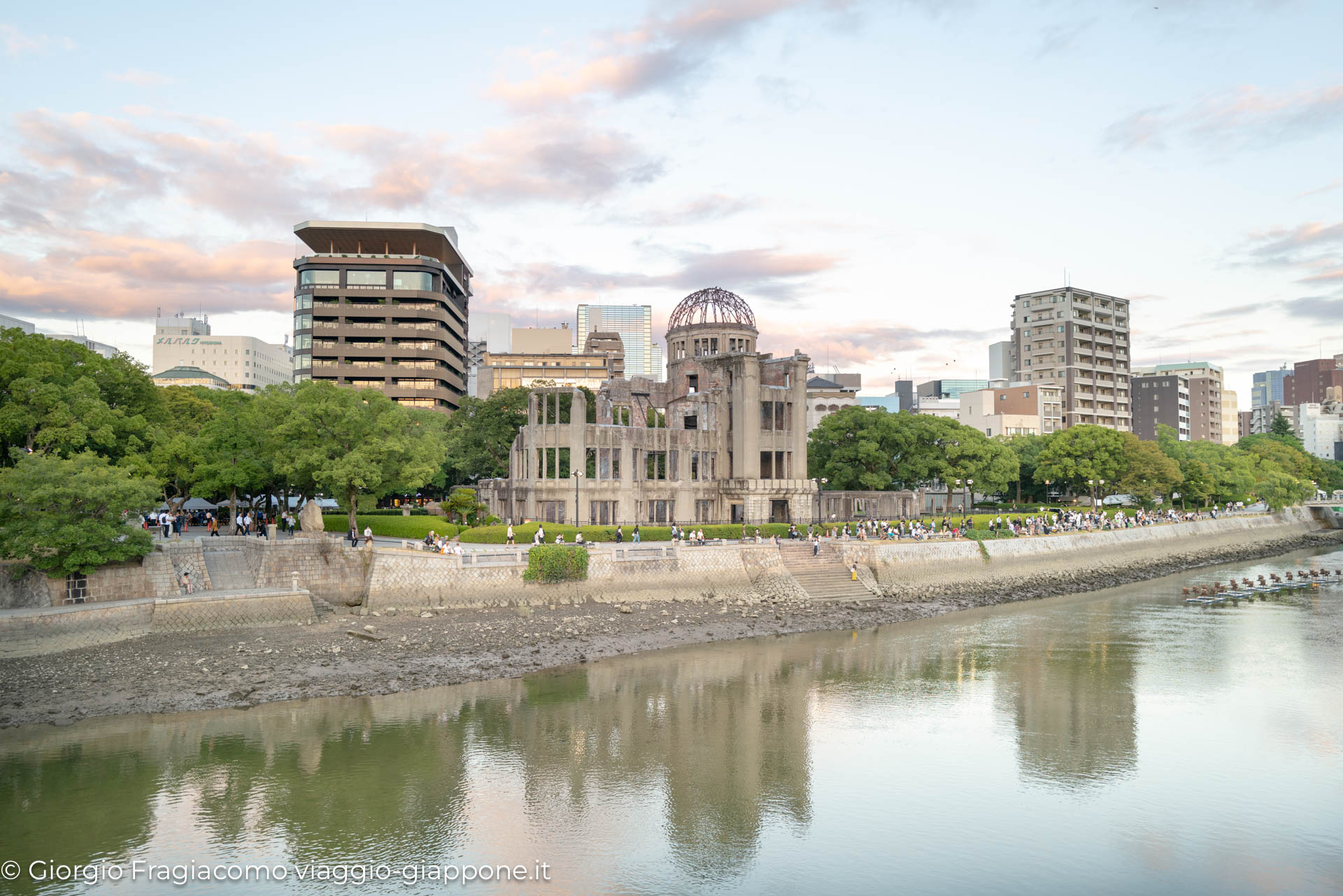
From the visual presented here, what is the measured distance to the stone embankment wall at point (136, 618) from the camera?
37.9 metres

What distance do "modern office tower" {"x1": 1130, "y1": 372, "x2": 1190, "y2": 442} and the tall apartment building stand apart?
22124mm

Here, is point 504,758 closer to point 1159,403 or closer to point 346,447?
point 346,447

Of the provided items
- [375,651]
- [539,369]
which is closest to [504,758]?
[375,651]

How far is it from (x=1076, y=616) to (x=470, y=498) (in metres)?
46.7

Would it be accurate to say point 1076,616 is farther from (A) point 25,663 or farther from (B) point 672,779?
(A) point 25,663

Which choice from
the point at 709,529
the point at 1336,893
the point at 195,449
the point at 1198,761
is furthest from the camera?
the point at 709,529

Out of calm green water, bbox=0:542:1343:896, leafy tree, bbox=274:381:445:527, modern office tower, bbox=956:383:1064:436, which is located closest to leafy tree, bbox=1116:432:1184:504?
modern office tower, bbox=956:383:1064:436

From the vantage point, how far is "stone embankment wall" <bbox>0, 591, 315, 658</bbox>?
124 ft

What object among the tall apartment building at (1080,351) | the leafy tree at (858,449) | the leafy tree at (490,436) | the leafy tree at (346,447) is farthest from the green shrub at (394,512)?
the tall apartment building at (1080,351)

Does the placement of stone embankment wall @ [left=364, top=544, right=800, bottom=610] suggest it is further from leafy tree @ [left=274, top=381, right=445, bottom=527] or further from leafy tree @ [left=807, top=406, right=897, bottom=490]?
leafy tree @ [left=807, top=406, right=897, bottom=490]

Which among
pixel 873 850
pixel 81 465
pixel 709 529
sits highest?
pixel 81 465

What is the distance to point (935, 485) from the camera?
124 metres

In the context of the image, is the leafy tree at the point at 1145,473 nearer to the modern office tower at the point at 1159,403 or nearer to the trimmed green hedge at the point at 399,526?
the trimmed green hedge at the point at 399,526

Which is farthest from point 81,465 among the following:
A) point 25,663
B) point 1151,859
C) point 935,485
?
point 935,485
